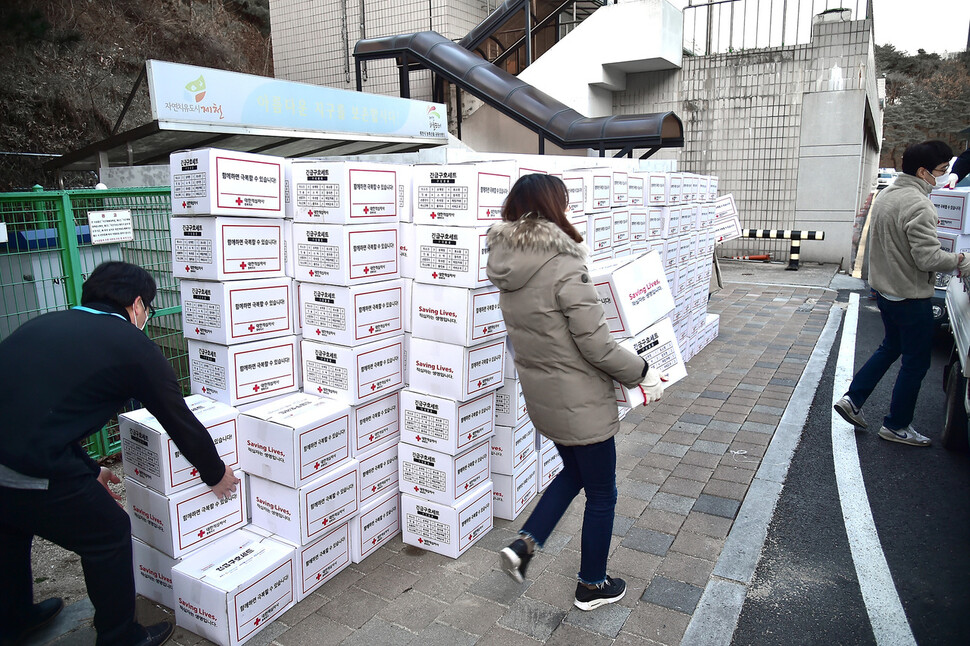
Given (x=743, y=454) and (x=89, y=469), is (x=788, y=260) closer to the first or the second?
(x=743, y=454)

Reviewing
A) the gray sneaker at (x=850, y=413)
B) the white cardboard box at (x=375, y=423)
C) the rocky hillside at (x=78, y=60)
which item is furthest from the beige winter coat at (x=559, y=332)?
the rocky hillside at (x=78, y=60)

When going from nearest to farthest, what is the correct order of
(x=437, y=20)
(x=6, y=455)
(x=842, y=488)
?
(x=6, y=455) < (x=842, y=488) < (x=437, y=20)

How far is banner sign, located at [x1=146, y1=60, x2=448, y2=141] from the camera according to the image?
6871 millimetres

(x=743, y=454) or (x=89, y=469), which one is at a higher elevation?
(x=89, y=469)

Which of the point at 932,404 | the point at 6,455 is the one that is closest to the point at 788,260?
the point at 932,404

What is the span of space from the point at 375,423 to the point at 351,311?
2.33 feet

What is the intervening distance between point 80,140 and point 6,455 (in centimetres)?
1517

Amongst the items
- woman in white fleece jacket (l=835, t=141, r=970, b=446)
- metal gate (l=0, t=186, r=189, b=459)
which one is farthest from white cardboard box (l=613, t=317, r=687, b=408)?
metal gate (l=0, t=186, r=189, b=459)

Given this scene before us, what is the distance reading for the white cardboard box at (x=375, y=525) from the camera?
3600mm

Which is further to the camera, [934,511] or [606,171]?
[606,171]

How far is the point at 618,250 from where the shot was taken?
553 cm

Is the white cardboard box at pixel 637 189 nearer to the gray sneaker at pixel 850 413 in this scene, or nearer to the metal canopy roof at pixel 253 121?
the gray sneaker at pixel 850 413

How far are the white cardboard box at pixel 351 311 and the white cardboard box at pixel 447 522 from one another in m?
1.05

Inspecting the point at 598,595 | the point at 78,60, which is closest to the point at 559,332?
the point at 598,595
